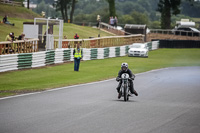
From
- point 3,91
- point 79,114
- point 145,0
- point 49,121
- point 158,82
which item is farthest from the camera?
point 145,0

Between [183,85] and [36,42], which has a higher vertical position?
[36,42]

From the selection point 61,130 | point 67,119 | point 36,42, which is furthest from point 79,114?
point 36,42

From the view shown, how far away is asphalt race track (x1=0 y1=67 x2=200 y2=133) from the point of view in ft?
29.9

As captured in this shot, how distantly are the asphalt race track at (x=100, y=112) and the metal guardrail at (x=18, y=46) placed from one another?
9767 millimetres

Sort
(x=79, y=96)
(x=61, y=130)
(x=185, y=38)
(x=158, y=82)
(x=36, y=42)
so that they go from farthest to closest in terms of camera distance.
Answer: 1. (x=185, y=38)
2. (x=36, y=42)
3. (x=158, y=82)
4. (x=79, y=96)
5. (x=61, y=130)

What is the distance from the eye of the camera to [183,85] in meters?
19.3

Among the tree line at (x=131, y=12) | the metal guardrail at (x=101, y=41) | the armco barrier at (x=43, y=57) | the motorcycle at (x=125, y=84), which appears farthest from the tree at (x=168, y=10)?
the motorcycle at (x=125, y=84)

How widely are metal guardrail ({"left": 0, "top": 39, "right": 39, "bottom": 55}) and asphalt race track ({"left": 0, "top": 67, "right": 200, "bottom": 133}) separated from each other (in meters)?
9.77

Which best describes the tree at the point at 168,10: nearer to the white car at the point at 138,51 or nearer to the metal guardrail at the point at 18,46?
the white car at the point at 138,51

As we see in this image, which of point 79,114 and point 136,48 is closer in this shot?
point 79,114

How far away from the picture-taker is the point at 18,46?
27625 millimetres

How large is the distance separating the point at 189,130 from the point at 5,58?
672 inches

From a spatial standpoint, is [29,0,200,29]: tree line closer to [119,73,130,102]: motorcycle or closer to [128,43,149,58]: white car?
[128,43,149,58]: white car

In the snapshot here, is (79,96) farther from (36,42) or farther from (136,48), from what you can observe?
(136,48)
